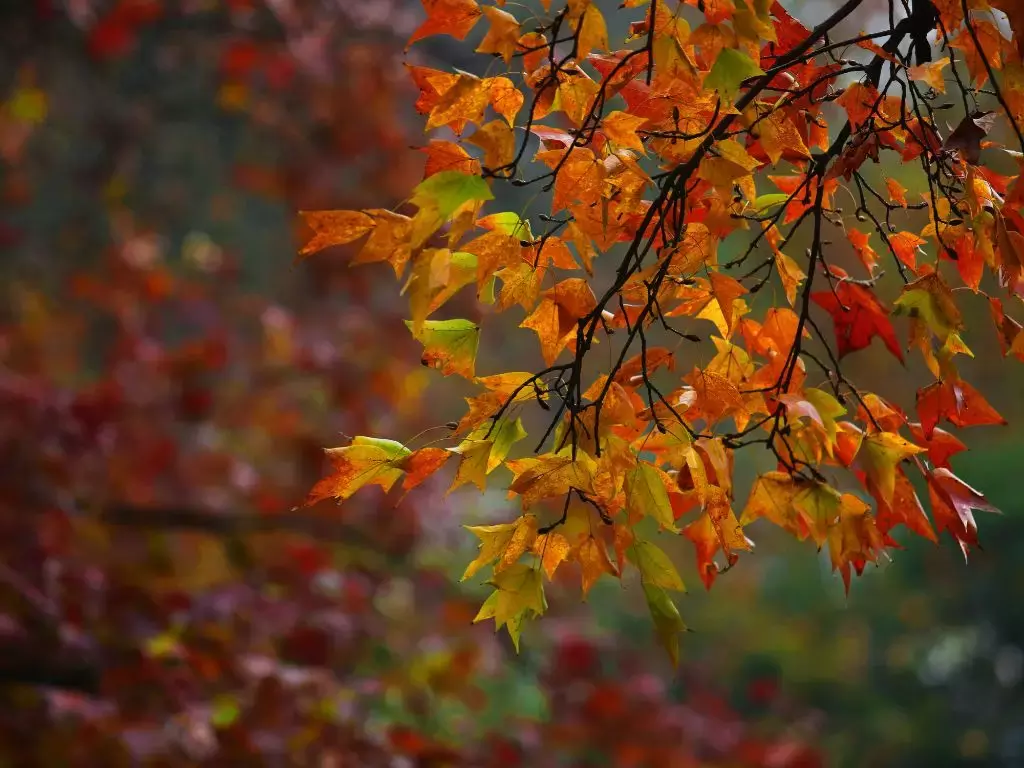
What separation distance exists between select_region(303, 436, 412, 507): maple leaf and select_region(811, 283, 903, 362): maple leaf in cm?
35

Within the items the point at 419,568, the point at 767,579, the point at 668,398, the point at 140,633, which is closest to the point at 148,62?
the point at 419,568

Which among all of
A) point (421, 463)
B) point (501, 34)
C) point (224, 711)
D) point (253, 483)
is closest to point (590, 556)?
point (421, 463)

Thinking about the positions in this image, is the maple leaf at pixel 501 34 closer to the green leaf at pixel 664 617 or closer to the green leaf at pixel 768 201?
the green leaf at pixel 768 201

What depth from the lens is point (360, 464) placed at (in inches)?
29.5

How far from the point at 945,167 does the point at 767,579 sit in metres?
5.62

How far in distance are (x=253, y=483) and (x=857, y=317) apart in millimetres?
2848

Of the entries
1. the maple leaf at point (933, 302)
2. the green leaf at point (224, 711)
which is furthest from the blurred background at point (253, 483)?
the maple leaf at point (933, 302)

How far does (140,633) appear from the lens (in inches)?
90.4

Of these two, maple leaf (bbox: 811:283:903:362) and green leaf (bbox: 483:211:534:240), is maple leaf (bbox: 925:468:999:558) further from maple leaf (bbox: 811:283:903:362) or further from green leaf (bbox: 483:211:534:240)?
green leaf (bbox: 483:211:534:240)

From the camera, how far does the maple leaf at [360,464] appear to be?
741 millimetres

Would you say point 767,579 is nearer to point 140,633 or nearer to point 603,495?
point 140,633

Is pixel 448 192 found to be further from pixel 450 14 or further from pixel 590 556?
pixel 590 556

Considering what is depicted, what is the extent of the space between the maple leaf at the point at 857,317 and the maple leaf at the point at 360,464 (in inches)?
13.7

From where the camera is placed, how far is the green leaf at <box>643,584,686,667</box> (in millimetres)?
717
